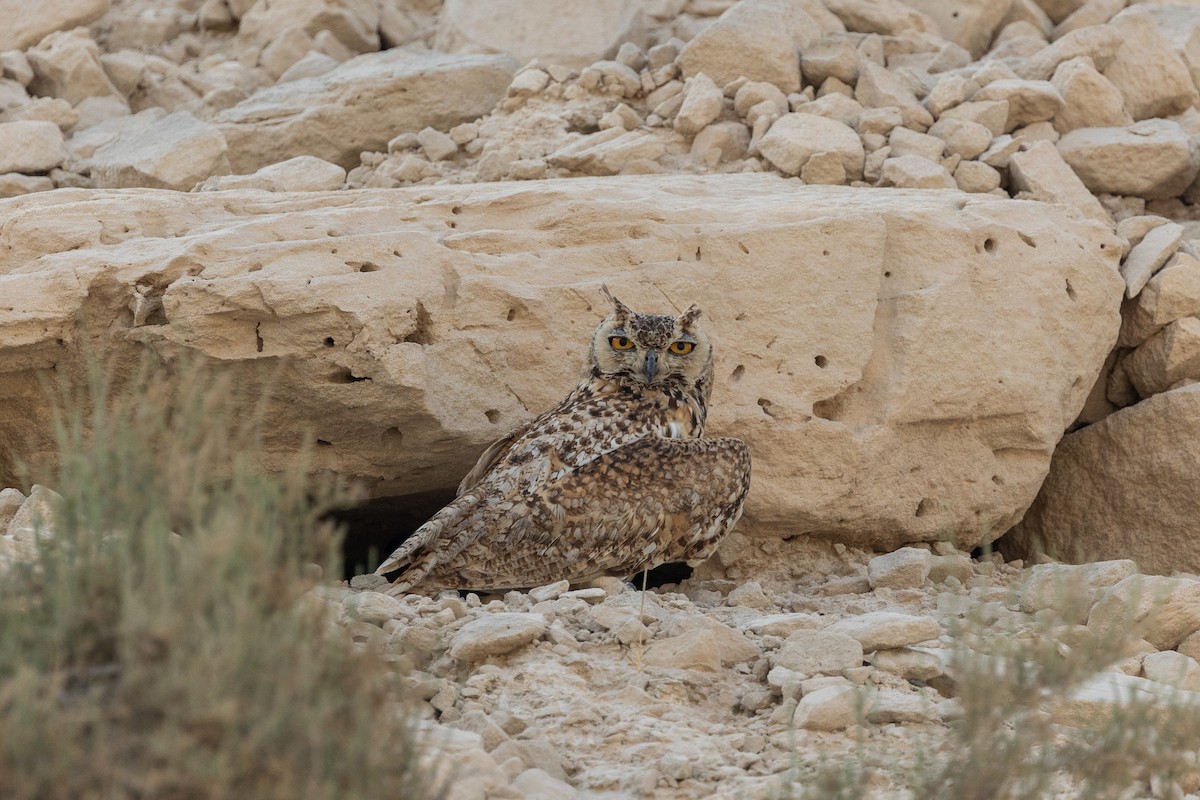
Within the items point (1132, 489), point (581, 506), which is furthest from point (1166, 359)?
point (581, 506)

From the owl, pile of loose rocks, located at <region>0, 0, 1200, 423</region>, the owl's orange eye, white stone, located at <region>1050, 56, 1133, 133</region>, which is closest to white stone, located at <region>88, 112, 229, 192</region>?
pile of loose rocks, located at <region>0, 0, 1200, 423</region>

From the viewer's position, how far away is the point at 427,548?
485 centimetres

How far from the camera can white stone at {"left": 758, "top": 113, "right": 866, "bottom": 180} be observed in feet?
22.4

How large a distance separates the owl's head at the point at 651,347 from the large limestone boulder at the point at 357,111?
286 centimetres

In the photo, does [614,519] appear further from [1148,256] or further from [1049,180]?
[1049,180]

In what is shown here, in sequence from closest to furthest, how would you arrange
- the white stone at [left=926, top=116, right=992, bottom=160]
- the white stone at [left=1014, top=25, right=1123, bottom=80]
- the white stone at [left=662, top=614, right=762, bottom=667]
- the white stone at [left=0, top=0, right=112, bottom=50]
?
1. the white stone at [left=662, top=614, right=762, bottom=667]
2. the white stone at [left=926, top=116, right=992, bottom=160]
3. the white stone at [left=1014, top=25, right=1123, bottom=80]
4. the white stone at [left=0, top=0, right=112, bottom=50]

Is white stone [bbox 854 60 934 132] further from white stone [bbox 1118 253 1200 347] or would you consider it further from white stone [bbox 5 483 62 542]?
white stone [bbox 5 483 62 542]

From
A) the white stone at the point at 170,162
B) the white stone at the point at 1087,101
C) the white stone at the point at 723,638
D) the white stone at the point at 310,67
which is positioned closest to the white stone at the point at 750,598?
the white stone at the point at 723,638

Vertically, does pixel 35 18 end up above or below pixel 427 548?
above

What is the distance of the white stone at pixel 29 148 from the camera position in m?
7.19

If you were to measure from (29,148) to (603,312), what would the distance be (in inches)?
142

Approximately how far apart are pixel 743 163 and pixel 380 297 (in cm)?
261

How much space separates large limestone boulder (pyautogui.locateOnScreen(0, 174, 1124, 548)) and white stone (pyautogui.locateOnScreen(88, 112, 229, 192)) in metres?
1.35

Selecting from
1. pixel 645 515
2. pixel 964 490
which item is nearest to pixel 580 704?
pixel 645 515
